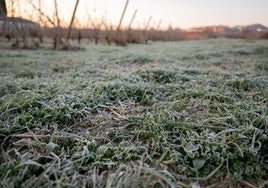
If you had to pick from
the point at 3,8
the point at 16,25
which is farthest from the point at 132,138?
the point at 16,25

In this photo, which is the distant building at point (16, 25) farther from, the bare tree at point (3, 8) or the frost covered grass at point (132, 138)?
the frost covered grass at point (132, 138)

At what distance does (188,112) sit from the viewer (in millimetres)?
1902

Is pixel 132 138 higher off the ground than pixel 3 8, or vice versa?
pixel 3 8

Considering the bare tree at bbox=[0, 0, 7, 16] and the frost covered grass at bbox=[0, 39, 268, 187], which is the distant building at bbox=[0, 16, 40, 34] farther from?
the frost covered grass at bbox=[0, 39, 268, 187]

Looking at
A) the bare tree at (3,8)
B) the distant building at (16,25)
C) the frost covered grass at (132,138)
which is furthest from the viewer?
the distant building at (16,25)

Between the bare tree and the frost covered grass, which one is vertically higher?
the bare tree

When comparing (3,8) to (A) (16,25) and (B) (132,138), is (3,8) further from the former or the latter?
(B) (132,138)

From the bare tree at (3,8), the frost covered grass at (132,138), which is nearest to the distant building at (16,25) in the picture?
the bare tree at (3,8)

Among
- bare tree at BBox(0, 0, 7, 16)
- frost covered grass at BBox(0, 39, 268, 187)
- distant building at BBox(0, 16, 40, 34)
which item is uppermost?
bare tree at BBox(0, 0, 7, 16)

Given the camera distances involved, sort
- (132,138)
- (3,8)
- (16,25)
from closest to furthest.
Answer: (132,138) < (3,8) < (16,25)

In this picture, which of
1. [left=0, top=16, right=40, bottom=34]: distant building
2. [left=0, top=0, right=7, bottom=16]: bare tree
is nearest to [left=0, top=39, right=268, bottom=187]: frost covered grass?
[left=0, top=0, right=7, bottom=16]: bare tree

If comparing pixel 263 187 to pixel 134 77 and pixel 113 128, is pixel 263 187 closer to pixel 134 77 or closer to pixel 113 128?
pixel 113 128

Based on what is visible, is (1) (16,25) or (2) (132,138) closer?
(2) (132,138)

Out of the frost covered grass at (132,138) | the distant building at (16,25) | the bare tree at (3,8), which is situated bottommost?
the frost covered grass at (132,138)
